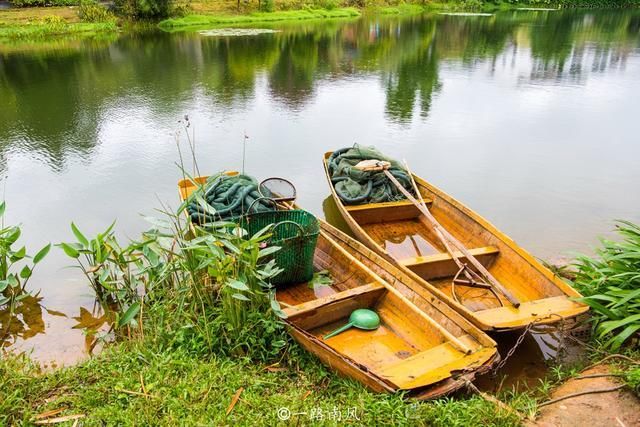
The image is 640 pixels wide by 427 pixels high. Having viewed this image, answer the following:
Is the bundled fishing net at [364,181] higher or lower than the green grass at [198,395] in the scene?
higher

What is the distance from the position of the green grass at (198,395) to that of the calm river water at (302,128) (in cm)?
83

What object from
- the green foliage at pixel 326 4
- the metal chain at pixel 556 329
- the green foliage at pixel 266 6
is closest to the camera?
the metal chain at pixel 556 329

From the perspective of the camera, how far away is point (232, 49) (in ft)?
59.1

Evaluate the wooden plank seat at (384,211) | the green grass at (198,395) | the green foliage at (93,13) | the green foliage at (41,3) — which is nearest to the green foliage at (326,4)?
the green foliage at (93,13)

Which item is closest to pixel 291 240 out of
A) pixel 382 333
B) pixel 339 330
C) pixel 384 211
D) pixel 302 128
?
pixel 339 330

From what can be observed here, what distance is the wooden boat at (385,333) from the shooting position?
2752 mm

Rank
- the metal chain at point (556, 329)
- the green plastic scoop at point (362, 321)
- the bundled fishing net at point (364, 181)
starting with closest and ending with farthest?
the metal chain at point (556, 329)
the green plastic scoop at point (362, 321)
the bundled fishing net at point (364, 181)

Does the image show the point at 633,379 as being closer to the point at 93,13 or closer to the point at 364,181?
the point at 364,181

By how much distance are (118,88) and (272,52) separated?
716cm

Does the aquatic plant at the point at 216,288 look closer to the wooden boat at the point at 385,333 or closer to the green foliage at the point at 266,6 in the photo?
the wooden boat at the point at 385,333

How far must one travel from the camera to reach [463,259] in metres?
4.22

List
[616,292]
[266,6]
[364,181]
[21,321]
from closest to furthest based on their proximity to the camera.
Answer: [616,292] → [21,321] → [364,181] → [266,6]

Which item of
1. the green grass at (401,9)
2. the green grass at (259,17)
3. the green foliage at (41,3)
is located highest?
the green foliage at (41,3)

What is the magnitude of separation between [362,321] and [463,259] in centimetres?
131
